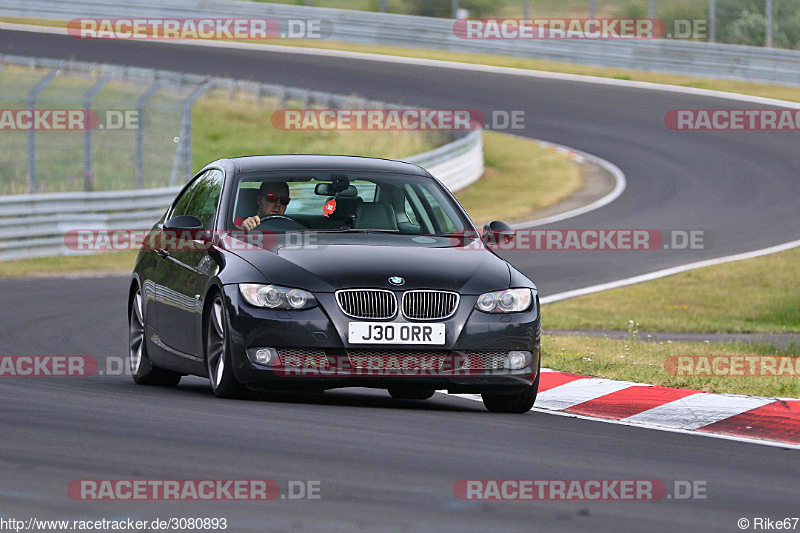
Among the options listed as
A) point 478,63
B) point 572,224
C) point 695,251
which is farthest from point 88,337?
point 478,63

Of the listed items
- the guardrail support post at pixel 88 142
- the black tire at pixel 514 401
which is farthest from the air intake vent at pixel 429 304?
the guardrail support post at pixel 88 142

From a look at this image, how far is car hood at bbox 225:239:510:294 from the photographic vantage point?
8.41 meters

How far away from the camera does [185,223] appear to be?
9.35 m

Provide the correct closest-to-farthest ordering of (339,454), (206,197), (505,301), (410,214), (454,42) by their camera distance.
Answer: (339,454), (505,301), (410,214), (206,197), (454,42)

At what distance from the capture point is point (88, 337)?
43.9ft

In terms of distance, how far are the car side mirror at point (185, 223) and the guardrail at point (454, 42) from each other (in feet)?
109

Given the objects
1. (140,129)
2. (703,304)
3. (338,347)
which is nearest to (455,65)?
(140,129)

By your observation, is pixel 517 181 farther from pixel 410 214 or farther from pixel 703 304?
pixel 410 214

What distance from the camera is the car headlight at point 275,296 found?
27.5ft

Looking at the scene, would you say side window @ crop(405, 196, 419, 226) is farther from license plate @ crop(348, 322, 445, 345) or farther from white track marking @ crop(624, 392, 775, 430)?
white track marking @ crop(624, 392, 775, 430)

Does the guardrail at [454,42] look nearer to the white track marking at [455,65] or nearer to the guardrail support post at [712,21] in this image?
the guardrail support post at [712,21]

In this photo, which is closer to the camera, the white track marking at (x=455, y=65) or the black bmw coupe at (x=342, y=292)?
the black bmw coupe at (x=342, y=292)

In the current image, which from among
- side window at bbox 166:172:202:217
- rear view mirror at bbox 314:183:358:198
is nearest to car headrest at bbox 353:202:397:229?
rear view mirror at bbox 314:183:358:198

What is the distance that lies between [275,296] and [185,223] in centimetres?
120
